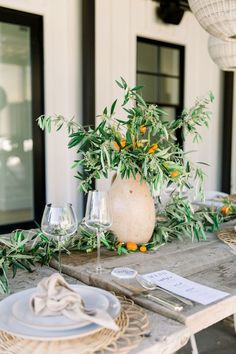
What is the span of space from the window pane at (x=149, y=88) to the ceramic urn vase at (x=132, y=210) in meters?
3.36

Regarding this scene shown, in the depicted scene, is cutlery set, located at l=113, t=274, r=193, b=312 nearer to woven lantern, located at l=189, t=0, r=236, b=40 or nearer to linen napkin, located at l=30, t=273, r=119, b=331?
linen napkin, located at l=30, t=273, r=119, b=331

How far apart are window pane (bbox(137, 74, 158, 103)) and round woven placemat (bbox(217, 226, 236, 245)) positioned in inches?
124

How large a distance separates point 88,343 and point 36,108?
323 cm

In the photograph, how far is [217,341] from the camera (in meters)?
2.17

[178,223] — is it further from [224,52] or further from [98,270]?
[224,52]

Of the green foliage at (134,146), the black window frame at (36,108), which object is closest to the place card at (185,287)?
the green foliage at (134,146)

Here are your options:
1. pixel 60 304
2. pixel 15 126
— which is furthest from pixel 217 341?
pixel 15 126

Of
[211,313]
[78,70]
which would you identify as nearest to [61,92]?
[78,70]

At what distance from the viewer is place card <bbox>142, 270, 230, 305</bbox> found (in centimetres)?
97

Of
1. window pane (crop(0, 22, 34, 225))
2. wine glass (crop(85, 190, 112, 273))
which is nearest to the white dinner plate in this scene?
wine glass (crop(85, 190, 112, 273))

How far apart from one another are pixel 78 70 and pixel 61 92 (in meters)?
0.30

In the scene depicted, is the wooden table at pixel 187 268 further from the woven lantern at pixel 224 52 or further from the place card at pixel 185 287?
the woven lantern at pixel 224 52

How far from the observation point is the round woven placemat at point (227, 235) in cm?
153

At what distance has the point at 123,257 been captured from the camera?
1333mm
